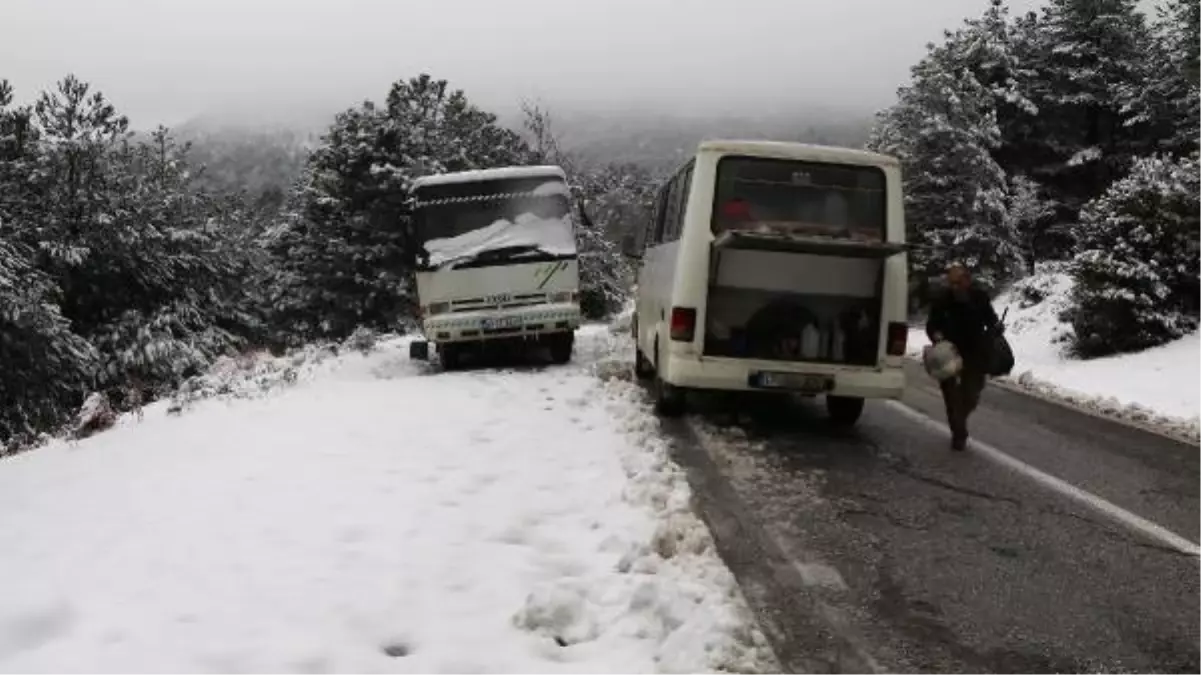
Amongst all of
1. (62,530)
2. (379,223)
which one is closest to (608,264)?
(379,223)

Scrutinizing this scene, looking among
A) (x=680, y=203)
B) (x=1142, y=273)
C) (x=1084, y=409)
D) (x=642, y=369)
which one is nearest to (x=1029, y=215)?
(x=1142, y=273)

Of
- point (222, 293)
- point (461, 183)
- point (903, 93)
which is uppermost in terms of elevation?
point (903, 93)

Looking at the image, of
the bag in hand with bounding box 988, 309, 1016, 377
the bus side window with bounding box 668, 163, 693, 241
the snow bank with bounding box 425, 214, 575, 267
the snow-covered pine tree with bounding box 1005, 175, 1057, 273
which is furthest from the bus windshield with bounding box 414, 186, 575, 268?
the snow-covered pine tree with bounding box 1005, 175, 1057, 273

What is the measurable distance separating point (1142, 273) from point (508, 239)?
36.4 ft

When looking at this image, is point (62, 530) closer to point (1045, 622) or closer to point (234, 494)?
point (234, 494)

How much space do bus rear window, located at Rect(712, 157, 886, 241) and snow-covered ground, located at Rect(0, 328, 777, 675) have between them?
2.36m

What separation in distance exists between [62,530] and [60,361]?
A: 747 inches

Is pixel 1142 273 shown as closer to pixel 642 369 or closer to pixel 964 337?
pixel 642 369

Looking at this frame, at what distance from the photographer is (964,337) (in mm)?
9055

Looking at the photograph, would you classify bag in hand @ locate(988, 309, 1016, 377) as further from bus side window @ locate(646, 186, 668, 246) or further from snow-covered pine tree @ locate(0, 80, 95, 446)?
snow-covered pine tree @ locate(0, 80, 95, 446)

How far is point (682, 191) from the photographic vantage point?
1027cm

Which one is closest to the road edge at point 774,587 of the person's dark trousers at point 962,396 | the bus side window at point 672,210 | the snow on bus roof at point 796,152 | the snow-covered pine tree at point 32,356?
the person's dark trousers at point 962,396

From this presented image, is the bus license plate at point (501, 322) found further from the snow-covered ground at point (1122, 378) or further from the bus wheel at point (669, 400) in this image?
the snow-covered ground at point (1122, 378)

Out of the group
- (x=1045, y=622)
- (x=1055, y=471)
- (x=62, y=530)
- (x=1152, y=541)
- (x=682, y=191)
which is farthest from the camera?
(x=682, y=191)
